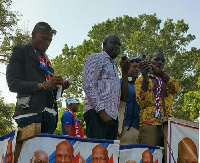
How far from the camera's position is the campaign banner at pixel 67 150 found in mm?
3188

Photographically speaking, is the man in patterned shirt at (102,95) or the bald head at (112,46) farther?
the bald head at (112,46)

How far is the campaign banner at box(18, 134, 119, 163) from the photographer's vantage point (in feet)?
10.5

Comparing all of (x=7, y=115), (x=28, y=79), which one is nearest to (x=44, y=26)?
(x=28, y=79)

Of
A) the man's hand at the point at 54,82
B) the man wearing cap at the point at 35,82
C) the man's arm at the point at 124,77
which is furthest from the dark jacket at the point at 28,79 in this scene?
the man's arm at the point at 124,77

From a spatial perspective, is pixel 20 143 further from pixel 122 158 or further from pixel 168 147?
pixel 168 147

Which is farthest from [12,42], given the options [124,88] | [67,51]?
[124,88]

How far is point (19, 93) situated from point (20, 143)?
476mm

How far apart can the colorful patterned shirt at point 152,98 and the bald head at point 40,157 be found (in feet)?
4.80

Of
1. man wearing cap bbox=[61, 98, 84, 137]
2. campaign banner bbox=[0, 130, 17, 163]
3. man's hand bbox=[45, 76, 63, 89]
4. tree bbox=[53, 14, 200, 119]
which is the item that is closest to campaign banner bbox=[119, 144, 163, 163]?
man's hand bbox=[45, 76, 63, 89]

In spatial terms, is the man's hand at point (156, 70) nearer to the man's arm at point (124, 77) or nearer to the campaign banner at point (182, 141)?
the man's arm at point (124, 77)

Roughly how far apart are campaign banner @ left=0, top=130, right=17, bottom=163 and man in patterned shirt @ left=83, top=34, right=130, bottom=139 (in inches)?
32.0

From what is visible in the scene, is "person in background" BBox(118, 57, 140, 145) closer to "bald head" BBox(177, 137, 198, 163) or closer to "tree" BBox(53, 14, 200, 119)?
"bald head" BBox(177, 137, 198, 163)

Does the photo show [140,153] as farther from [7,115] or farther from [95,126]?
[7,115]

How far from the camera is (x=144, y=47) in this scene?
79.1 ft
